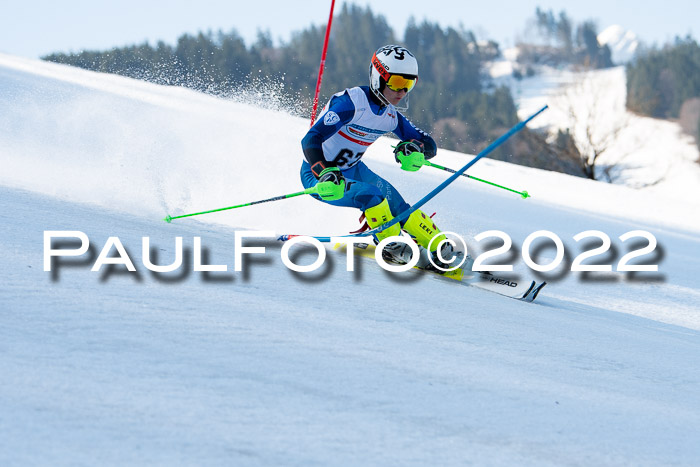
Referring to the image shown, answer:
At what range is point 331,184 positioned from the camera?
13.3ft

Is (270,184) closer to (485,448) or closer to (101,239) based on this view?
(101,239)

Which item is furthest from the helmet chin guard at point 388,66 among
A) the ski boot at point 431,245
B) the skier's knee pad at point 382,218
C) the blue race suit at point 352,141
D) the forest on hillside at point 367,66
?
the forest on hillside at point 367,66

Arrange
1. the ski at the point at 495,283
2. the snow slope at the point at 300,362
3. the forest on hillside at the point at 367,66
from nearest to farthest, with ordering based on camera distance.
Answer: the snow slope at the point at 300,362 → the ski at the point at 495,283 → the forest on hillside at the point at 367,66

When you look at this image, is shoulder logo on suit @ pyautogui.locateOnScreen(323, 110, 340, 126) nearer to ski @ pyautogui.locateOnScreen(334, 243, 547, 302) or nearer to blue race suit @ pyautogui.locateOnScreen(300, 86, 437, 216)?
blue race suit @ pyautogui.locateOnScreen(300, 86, 437, 216)

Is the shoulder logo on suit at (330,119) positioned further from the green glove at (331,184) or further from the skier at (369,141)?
the green glove at (331,184)

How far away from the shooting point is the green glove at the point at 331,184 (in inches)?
159

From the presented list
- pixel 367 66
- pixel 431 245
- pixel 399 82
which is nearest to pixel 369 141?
pixel 399 82

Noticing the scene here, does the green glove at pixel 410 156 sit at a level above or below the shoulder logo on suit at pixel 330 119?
below

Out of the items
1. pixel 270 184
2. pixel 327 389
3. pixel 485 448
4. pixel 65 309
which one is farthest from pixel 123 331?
pixel 270 184

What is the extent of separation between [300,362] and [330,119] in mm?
2575

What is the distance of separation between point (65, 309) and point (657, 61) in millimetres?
87125

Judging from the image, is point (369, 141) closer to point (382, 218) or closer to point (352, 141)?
point (352, 141)

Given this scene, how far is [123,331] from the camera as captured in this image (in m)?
1.88

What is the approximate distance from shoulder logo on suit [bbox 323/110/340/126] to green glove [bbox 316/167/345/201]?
11.9 inches
